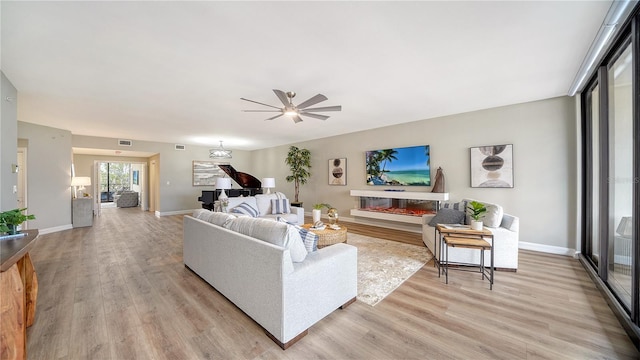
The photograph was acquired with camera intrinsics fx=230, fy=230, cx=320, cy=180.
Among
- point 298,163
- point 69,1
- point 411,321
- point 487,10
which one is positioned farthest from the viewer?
point 298,163

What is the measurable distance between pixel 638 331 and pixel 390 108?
12.4 ft

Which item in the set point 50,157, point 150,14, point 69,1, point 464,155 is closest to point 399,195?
point 464,155

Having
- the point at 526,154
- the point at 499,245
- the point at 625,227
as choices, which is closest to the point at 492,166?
the point at 526,154

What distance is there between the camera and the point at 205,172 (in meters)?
8.88

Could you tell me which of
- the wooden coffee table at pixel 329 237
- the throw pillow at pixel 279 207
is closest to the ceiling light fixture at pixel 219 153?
the throw pillow at pixel 279 207

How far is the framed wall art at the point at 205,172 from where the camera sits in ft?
28.4

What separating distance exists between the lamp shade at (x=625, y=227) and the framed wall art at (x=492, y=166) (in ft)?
6.04

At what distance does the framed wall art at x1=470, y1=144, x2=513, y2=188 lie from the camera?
13.6 feet

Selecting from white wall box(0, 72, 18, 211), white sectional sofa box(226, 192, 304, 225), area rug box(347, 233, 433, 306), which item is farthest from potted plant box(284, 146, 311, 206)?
white wall box(0, 72, 18, 211)

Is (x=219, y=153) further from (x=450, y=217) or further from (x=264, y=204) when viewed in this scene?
(x=450, y=217)

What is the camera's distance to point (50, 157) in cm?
553

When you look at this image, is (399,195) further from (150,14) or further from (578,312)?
(150,14)

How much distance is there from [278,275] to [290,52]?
2163mm

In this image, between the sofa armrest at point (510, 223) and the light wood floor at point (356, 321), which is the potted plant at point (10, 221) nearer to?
the light wood floor at point (356, 321)
